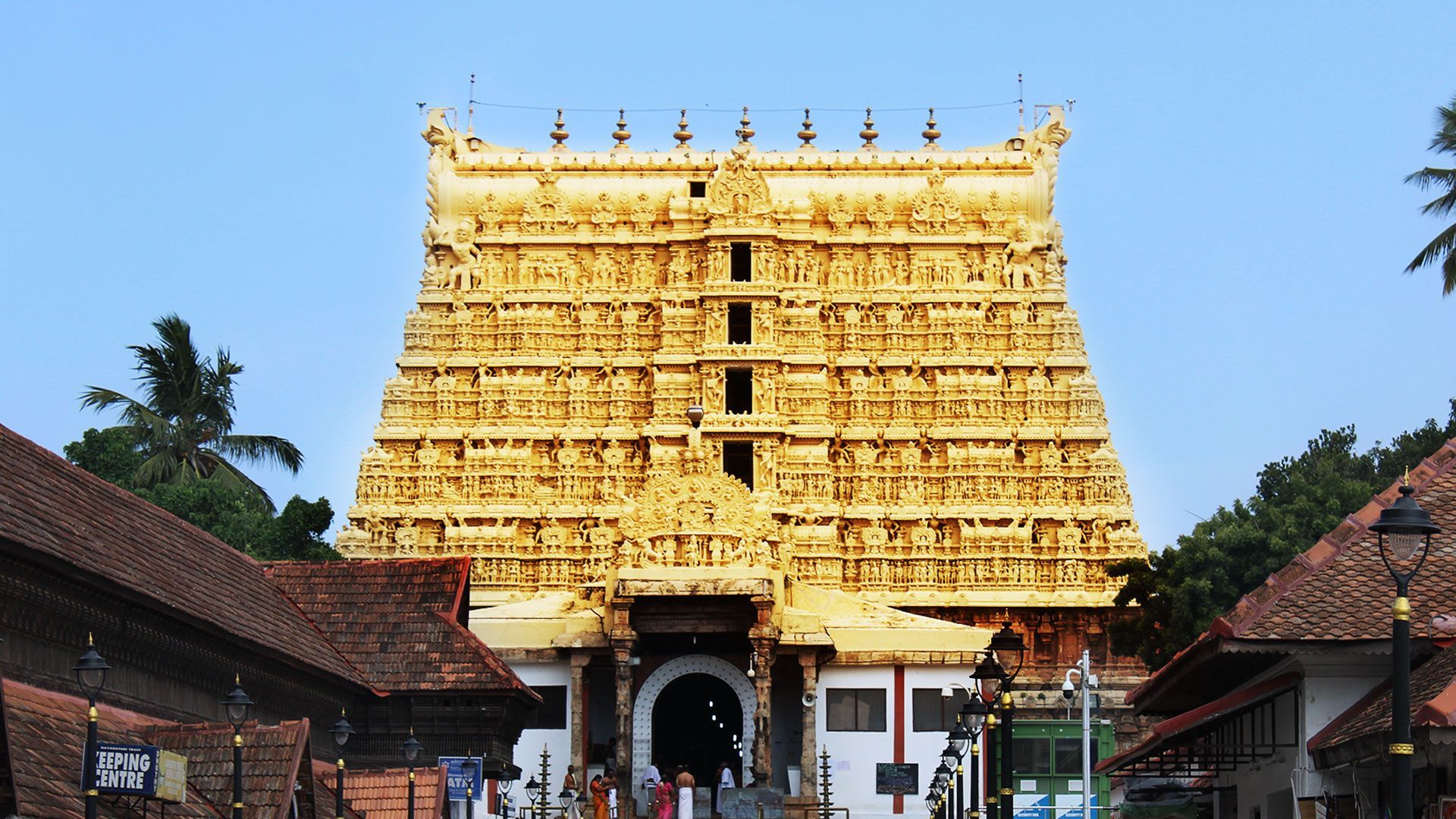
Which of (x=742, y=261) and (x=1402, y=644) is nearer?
(x=1402, y=644)

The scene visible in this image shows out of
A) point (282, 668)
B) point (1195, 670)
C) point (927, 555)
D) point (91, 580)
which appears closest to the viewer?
point (91, 580)

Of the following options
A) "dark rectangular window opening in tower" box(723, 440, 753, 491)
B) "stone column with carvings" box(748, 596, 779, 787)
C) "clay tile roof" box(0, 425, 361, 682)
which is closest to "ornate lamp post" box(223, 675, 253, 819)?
"clay tile roof" box(0, 425, 361, 682)

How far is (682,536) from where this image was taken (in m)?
52.2

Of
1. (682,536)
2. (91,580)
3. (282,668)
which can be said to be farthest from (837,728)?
(91,580)

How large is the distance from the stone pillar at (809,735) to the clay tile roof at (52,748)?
92.2 ft

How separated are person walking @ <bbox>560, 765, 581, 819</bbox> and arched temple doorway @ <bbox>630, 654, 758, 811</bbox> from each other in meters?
1.41

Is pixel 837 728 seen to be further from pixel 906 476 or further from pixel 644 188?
pixel 644 188

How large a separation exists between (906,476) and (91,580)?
155 ft

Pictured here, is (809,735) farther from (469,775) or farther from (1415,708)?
(1415,708)

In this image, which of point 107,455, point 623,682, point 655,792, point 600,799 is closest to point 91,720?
point 655,792

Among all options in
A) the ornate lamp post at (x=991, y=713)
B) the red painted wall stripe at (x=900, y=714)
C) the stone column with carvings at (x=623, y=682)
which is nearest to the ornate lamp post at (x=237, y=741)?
the ornate lamp post at (x=991, y=713)

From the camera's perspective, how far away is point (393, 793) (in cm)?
3155

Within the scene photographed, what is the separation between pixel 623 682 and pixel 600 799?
4.38 meters

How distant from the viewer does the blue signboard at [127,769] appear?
65.7ft
